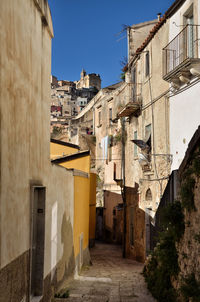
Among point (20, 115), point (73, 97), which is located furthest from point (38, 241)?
point (73, 97)

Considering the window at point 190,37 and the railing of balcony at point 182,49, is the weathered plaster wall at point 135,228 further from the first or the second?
the window at point 190,37

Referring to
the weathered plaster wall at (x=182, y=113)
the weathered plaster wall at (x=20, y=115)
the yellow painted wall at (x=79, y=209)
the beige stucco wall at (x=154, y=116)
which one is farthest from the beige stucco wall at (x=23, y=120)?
the beige stucco wall at (x=154, y=116)

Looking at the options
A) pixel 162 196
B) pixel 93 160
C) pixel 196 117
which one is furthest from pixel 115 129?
pixel 196 117

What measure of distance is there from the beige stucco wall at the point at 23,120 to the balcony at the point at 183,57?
5202 mm

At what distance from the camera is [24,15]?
5035mm

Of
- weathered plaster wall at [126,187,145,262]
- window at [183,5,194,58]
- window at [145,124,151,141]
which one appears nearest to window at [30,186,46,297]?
window at [183,5,194,58]

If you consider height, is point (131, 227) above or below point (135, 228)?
below

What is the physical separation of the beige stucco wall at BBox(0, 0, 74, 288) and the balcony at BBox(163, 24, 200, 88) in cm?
520

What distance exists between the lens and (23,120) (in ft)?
16.3

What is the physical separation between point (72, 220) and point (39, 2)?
698 cm

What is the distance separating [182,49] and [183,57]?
303mm

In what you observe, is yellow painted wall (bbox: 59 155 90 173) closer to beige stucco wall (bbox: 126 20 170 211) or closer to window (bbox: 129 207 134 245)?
beige stucco wall (bbox: 126 20 170 211)

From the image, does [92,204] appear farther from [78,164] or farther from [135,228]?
[78,164]

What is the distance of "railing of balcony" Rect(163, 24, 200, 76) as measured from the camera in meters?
10.7
